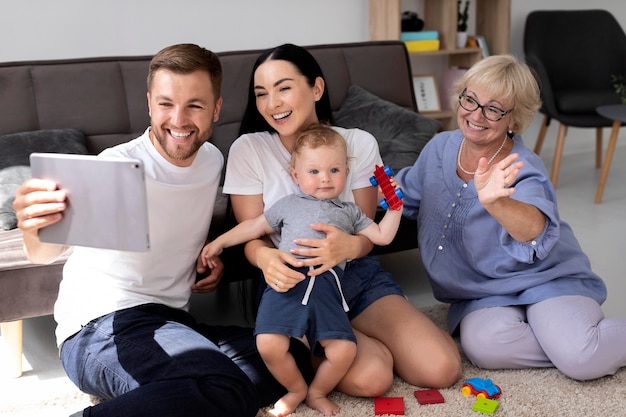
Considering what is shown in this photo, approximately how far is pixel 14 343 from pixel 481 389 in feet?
4.65

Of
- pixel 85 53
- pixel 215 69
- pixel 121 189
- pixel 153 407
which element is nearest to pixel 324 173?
pixel 215 69

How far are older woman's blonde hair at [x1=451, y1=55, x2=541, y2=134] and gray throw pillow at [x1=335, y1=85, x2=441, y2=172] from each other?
32.2 inches

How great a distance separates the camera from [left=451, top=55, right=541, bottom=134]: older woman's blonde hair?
2189mm

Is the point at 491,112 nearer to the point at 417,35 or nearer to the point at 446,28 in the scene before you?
the point at 417,35

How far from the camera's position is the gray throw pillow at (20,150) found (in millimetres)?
2590

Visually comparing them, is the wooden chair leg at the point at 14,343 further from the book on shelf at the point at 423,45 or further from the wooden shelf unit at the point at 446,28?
→ the book on shelf at the point at 423,45

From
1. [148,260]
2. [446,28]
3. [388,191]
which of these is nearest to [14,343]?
[148,260]

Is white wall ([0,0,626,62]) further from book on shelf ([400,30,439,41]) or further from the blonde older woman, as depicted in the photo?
the blonde older woman

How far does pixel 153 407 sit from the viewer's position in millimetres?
1742

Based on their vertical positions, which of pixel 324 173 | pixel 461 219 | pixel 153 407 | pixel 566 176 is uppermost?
pixel 324 173

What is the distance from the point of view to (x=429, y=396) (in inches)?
82.4

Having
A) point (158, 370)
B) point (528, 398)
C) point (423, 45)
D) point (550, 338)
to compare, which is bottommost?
point (528, 398)

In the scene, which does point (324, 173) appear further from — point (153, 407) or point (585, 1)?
point (585, 1)

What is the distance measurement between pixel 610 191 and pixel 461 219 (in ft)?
8.22
